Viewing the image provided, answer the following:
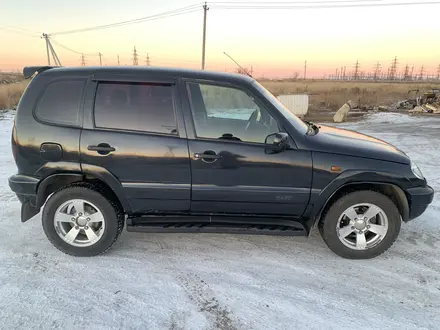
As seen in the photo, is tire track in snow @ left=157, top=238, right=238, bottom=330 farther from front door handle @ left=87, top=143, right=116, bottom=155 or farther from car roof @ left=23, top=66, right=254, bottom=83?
car roof @ left=23, top=66, right=254, bottom=83

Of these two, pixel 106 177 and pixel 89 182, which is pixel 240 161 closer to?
pixel 106 177

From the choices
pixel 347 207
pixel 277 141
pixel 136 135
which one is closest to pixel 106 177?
pixel 136 135

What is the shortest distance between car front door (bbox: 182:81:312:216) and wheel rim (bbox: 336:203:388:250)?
19.2 inches

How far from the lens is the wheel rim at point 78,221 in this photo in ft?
10.8

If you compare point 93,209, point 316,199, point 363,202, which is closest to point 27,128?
point 93,209

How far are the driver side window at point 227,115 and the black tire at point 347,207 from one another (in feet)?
3.33

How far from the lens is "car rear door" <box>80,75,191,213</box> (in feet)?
10.3

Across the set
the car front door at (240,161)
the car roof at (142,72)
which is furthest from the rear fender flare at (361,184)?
the car roof at (142,72)

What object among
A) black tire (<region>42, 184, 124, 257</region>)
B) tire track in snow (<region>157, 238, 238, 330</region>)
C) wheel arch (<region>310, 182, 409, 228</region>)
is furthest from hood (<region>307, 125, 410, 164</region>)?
black tire (<region>42, 184, 124, 257</region>)

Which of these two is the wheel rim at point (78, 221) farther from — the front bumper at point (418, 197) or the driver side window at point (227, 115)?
the front bumper at point (418, 197)

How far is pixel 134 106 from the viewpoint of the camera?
3195 mm

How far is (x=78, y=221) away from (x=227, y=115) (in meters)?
1.93

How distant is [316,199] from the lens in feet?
10.5

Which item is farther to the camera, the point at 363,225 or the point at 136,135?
the point at 363,225
